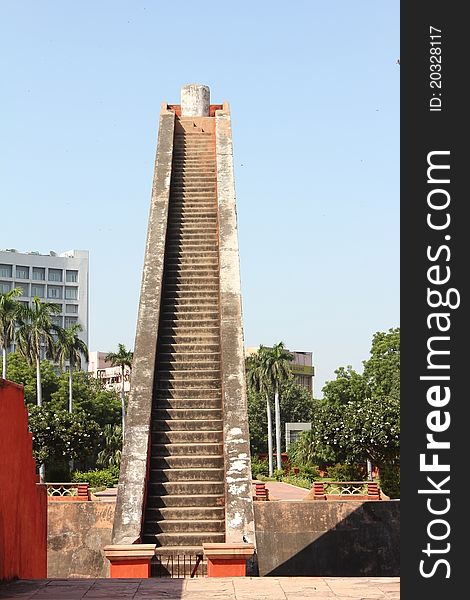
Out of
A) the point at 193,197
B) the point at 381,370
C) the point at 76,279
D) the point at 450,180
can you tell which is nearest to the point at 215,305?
the point at 193,197

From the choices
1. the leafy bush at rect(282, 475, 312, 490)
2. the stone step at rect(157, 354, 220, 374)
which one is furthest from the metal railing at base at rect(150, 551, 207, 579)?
the leafy bush at rect(282, 475, 312, 490)

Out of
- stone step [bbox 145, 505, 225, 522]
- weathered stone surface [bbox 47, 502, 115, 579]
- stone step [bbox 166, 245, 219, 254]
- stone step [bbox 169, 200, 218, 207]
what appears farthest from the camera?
weathered stone surface [bbox 47, 502, 115, 579]

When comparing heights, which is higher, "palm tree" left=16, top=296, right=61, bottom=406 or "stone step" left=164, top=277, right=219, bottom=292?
"palm tree" left=16, top=296, right=61, bottom=406

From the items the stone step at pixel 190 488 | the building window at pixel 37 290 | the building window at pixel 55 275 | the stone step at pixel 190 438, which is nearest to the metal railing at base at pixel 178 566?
the stone step at pixel 190 488

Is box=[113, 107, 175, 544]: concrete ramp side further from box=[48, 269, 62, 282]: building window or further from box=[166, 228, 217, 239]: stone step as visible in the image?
box=[48, 269, 62, 282]: building window

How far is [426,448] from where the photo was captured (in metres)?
5.71

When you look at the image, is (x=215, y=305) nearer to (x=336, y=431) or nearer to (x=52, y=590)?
(x=52, y=590)

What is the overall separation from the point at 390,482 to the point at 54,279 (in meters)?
82.2

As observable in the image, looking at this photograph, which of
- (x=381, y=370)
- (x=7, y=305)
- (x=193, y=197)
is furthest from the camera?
(x=381, y=370)

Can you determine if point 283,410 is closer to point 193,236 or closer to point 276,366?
point 276,366

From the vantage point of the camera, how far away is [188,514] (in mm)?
12242

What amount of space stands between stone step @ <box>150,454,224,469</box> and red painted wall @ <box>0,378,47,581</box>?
199cm

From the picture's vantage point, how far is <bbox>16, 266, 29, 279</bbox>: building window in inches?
3986

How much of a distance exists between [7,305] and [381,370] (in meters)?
→ 19.2
